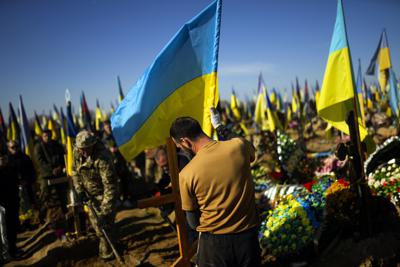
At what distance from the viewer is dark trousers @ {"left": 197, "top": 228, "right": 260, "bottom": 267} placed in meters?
2.40

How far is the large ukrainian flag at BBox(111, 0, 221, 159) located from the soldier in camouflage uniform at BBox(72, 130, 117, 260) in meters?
1.27

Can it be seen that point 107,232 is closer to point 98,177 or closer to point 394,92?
point 98,177

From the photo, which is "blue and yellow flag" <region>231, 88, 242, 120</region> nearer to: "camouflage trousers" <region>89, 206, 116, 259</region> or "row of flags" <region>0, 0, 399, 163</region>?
"camouflage trousers" <region>89, 206, 116, 259</region>

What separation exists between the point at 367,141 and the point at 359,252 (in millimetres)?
1487

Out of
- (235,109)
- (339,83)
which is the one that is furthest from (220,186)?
(235,109)

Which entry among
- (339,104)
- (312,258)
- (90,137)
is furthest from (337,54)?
(90,137)

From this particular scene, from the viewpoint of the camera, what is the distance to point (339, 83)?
3859 mm

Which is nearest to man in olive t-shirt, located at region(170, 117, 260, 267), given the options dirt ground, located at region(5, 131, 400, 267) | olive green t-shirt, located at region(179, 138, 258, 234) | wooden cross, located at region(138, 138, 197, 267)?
olive green t-shirt, located at region(179, 138, 258, 234)

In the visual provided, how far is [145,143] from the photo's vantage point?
3.59m

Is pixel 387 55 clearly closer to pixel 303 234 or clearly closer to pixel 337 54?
pixel 337 54

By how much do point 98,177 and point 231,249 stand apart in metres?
3.13

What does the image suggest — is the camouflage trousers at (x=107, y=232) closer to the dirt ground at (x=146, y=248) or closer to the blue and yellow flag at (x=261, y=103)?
the dirt ground at (x=146, y=248)

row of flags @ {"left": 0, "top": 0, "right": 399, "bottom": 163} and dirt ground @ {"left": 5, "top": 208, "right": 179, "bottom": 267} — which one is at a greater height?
row of flags @ {"left": 0, "top": 0, "right": 399, "bottom": 163}

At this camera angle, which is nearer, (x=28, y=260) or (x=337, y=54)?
(x=337, y=54)
